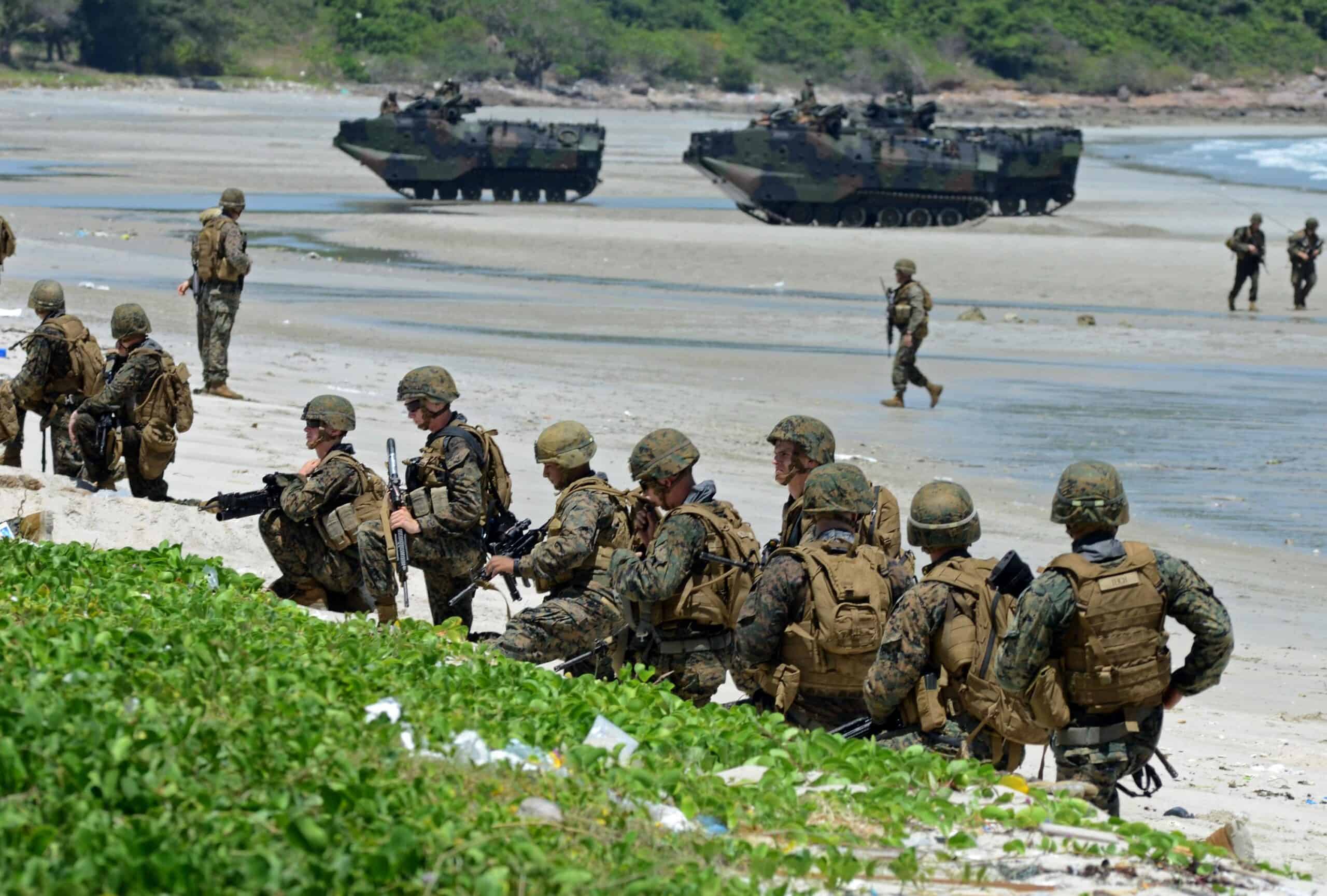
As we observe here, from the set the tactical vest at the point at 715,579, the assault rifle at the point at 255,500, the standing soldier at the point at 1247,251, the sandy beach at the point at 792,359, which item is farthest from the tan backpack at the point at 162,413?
the standing soldier at the point at 1247,251

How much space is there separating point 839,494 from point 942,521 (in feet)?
1.33

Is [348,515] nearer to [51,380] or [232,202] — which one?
[51,380]

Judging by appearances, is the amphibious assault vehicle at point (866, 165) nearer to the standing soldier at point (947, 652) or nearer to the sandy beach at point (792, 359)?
the sandy beach at point (792, 359)

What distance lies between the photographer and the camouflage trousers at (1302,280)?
90.6 ft

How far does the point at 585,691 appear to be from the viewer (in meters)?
6.27

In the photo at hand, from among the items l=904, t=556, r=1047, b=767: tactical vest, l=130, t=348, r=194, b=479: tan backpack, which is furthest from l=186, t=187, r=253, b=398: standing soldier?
l=904, t=556, r=1047, b=767: tactical vest

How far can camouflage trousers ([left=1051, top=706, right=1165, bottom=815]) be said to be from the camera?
20.2 ft

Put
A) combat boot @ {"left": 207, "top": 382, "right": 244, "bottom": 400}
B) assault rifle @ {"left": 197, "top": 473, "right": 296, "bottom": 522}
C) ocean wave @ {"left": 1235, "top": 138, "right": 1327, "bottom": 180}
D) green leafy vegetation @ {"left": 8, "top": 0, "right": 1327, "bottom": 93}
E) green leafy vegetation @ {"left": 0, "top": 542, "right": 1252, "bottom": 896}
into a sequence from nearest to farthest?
green leafy vegetation @ {"left": 0, "top": 542, "right": 1252, "bottom": 896}, assault rifle @ {"left": 197, "top": 473, "right": 296, "bottom": 522}, combat boot @ {"left": 207, "top": 382, "right": 244, "bottom": 400}, ocean wave @ {"left": 1235, "top": 138, "right": 1327, "bottom": 180}, green leafy vegetation @ {"left": 8, "top": 0, "right": 1327, "bottom": 93}

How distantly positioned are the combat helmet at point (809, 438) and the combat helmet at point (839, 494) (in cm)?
83

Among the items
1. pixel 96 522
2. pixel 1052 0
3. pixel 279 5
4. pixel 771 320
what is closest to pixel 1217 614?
pixel 96 522

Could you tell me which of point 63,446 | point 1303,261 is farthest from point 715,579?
point 1303,261

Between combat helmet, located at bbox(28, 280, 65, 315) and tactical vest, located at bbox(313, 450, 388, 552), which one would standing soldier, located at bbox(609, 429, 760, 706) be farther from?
combat helmet, located at bbox(28, 280, 65, 315)

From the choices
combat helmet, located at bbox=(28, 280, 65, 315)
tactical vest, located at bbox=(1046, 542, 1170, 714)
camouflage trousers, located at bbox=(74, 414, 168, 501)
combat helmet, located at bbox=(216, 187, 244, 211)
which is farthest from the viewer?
combat helmet, located at bbox=(216, 187, 244, 211)

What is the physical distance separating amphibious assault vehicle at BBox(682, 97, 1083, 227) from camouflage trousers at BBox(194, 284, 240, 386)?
24685 mm
